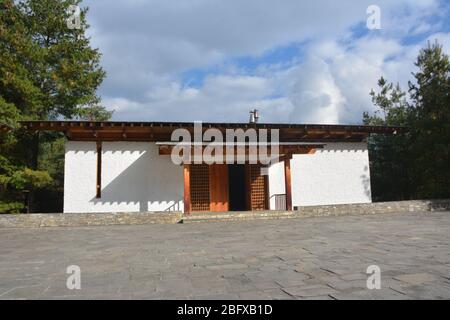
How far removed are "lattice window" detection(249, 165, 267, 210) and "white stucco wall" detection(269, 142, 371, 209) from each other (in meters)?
0.37

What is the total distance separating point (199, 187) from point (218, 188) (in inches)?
30.6

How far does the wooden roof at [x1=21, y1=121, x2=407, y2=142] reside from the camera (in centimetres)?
1327

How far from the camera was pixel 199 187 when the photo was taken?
1458 cm

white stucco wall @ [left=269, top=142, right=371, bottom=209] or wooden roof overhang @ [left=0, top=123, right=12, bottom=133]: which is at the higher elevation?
wooden roof overhang @ [left=0, top=123, right=12, bottom=133]

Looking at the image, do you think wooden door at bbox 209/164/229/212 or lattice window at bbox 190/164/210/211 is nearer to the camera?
lattice window at bbox 190/164/210/211

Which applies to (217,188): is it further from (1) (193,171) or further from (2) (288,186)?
(2) (288,186)

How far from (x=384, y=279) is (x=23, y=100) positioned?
1702 centimetres

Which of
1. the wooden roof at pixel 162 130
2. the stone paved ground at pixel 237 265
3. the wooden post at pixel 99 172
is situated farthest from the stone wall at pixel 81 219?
the wooden roof at pixel 162 130

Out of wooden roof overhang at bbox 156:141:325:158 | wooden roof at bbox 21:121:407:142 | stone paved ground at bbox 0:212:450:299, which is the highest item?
wooden roof at bbox 21:121:407:142

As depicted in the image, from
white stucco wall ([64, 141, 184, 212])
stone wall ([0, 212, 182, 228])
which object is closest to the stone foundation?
stone wall ([0, 212, 182, 228])

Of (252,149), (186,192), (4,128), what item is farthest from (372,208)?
(4,128)

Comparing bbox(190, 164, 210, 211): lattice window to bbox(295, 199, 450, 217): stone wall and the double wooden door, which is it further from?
bbox(295, 199, 450, 217): stone wall

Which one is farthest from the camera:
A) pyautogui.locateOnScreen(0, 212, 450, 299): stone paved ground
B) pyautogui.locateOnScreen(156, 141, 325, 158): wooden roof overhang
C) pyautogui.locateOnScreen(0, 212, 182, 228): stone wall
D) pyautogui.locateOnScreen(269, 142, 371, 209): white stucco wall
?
pyautogui.locateOnScreen(269, 142, 371, 209): white stucco wall
